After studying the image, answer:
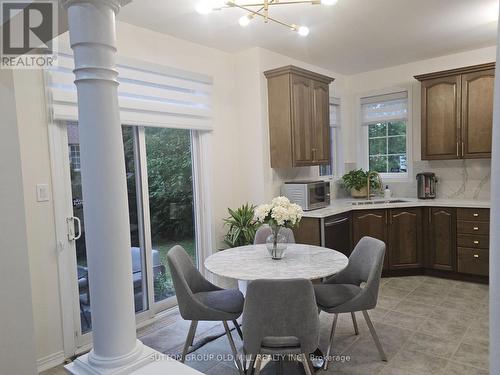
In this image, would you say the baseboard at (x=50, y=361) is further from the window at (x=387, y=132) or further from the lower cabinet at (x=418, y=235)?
the window at (x=387, y=132)

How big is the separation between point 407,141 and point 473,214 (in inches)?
54.0

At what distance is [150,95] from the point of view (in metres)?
3.25

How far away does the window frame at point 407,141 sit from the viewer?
489 centimetres

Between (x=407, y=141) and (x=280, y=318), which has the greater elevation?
(x=407, y=141)

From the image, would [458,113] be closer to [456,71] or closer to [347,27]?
[456,71]

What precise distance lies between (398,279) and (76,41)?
14.1ft

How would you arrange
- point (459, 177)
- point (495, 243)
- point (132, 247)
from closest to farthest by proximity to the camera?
1. point (495, 243)
2. point (132, 247)
3. point (459, 177)

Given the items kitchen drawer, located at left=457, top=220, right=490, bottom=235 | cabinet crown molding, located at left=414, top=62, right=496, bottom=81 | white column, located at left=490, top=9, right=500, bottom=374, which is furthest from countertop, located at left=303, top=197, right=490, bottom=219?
white column, located at left=490, top=9, right=500, bottom=374

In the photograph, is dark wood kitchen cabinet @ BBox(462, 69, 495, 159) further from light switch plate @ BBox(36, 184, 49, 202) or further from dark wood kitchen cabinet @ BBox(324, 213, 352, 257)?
light switch plate @ BBox(36, 184, 49, 202)

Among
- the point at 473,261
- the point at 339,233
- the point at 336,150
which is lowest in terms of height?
the point at 473,261

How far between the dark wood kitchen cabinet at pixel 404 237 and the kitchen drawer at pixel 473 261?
0.45m

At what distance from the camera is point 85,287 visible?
3.00 metres

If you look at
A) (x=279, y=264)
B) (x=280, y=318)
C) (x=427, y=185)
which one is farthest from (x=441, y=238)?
(x=280, y=318)

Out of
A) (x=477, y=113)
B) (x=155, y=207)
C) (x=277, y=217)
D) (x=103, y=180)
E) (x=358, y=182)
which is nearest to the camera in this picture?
(x=103, y=180)
